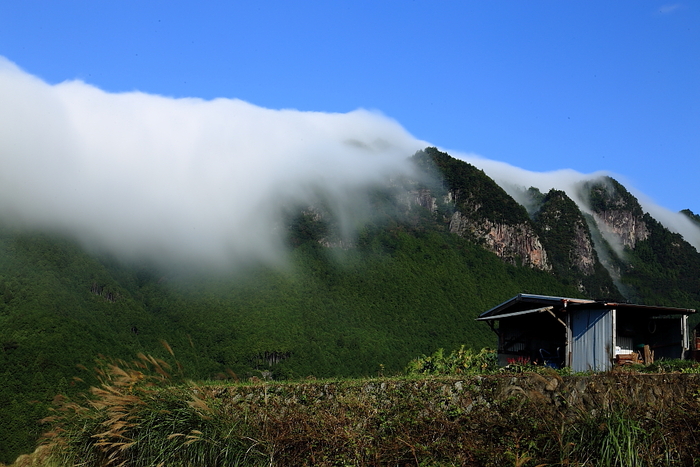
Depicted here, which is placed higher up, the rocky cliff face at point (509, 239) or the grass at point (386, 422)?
the rocky cliff face at point (509, 239)

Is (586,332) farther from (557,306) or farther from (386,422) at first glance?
(386,422)

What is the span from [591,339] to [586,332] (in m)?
0.24

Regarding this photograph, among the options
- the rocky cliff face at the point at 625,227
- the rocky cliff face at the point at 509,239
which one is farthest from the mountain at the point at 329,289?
the rocky cliff face at the point at 625,227

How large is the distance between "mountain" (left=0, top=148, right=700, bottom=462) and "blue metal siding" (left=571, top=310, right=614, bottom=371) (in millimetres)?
20682

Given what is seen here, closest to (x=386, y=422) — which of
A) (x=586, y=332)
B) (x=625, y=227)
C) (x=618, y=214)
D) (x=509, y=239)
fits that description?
(x=586, y=332)

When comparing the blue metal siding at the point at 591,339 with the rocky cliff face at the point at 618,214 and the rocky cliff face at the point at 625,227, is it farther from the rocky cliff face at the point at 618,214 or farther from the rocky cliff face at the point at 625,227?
the rocky cliff face at the point at 625,227

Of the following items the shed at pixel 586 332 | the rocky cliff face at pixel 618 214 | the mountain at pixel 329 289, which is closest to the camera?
the shed at pixel 586 332

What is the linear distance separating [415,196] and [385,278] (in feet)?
112

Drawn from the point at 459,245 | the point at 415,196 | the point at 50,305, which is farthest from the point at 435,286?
the point at 50,305

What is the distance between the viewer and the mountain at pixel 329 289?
2280 inches

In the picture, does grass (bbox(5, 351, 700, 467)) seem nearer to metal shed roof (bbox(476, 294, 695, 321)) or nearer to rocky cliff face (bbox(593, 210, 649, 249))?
metal shed roof (bbox(476, 294, 695, 321))

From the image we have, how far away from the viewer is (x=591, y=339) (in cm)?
1524

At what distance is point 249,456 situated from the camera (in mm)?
7617

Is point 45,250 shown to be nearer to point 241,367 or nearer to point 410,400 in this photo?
point 241,367
